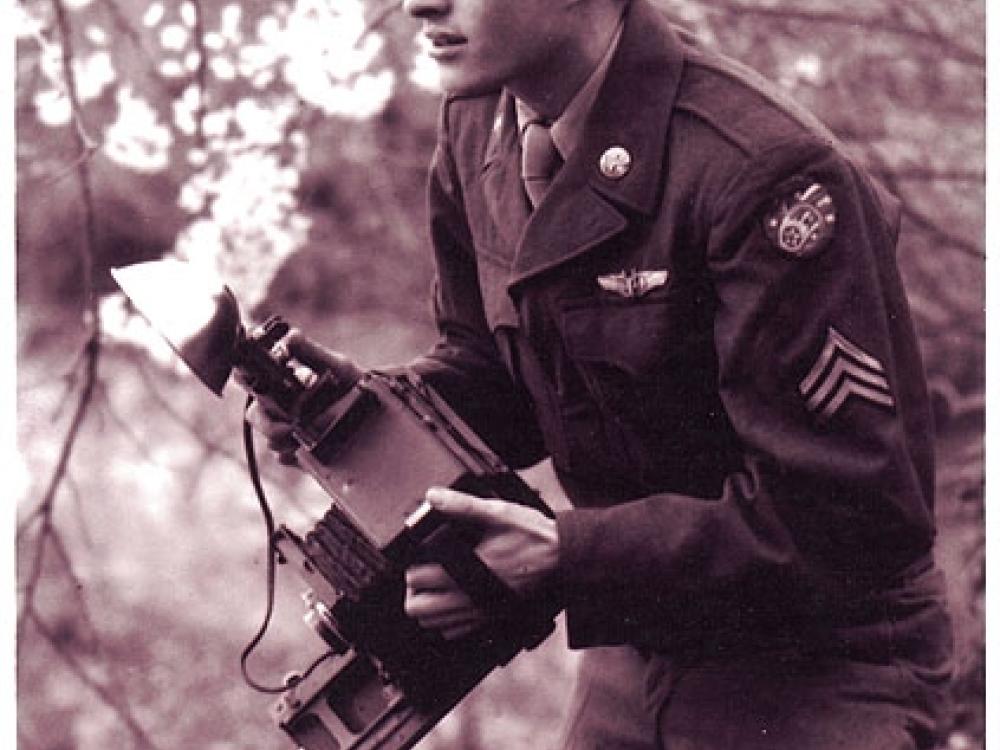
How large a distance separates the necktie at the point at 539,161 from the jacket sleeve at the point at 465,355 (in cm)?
16

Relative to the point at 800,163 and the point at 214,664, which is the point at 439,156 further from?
the point at 214,664

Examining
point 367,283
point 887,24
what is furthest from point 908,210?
point 367,283

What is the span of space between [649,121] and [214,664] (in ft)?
4.72

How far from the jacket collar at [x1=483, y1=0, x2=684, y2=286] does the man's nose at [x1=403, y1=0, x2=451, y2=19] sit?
15 centimetres

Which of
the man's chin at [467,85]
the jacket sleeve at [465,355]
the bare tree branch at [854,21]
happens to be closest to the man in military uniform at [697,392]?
the man's chin at [467,85]

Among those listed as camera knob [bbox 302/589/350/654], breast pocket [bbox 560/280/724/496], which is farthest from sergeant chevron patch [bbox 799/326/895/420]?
camera knob [bbox 302/589/350/654]

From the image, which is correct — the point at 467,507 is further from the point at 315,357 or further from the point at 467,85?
the point at 467,85

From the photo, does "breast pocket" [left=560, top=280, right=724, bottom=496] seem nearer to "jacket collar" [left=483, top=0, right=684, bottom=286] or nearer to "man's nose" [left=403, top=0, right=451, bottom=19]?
"jacket collar" [left=483, top=0, right=684, bottom=286]

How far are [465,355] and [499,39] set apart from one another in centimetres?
34

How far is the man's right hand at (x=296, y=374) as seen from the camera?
55.3 inches

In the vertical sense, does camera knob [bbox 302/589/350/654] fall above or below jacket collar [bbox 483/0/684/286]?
below

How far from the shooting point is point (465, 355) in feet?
5.37

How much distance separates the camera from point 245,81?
2361 millimetres

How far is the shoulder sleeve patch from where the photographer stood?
1258 mm
